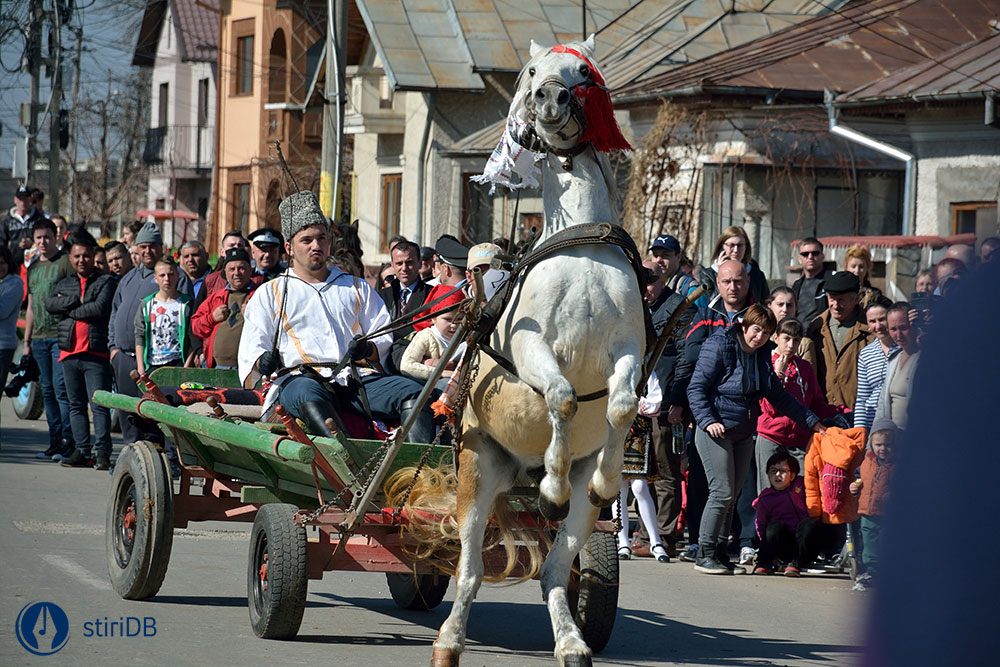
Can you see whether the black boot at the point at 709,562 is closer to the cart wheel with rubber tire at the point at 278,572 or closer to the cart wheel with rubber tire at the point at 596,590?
the cart wheel with rubber tire at the point at 596,590

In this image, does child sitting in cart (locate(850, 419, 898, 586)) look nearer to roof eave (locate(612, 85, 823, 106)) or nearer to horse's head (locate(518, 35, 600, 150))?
horse's head (locate(518, 35, 600, 150))

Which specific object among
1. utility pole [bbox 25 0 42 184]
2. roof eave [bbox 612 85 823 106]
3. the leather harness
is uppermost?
utility pole [bbox 25 0 42 184]

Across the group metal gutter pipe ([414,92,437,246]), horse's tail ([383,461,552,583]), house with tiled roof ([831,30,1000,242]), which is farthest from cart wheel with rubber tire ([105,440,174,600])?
metal gutter pipe ([414,92,437,246])

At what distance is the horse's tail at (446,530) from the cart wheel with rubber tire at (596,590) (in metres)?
0.36

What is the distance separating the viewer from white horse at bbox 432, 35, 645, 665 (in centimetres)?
580

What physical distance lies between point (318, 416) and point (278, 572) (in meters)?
0.84

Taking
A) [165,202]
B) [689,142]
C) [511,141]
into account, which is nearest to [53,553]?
[511,141]

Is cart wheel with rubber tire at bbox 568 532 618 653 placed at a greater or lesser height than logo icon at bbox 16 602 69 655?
greater

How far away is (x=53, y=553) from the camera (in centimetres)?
919

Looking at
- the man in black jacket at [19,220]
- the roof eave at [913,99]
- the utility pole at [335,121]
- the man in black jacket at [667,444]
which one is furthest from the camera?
the man in black jacket at [19,220]

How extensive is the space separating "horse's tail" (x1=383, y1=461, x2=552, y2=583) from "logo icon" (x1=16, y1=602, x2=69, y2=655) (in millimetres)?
1801

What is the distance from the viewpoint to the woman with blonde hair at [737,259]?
11.5m

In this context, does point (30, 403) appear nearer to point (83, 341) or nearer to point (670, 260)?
point (83, 341)

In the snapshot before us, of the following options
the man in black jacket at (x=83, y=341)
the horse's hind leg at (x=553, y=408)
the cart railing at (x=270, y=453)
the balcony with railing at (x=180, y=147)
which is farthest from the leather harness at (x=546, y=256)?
the balcony with railing at (x=180, y=147)
